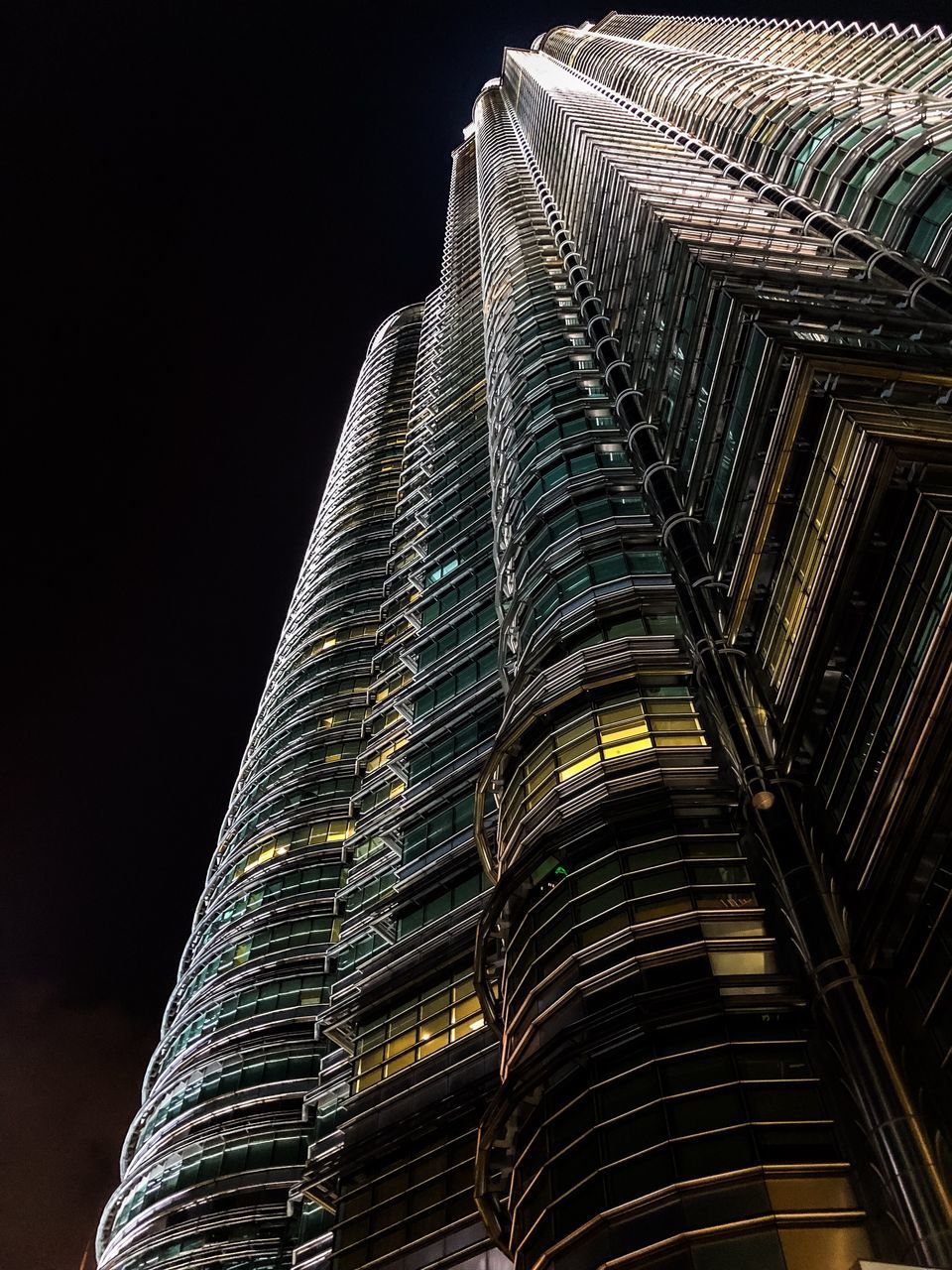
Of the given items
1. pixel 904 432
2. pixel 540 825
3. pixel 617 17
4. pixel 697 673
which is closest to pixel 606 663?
pixel 697 673

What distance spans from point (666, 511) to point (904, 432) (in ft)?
40.1

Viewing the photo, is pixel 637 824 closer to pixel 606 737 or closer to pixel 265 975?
pixel 606 737

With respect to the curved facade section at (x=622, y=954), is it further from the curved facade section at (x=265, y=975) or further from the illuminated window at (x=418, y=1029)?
the curved facade section at (x=265, y=975)

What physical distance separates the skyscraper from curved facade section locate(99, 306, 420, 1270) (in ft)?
0.84

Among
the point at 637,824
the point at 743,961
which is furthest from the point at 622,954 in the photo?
the point at 637,824

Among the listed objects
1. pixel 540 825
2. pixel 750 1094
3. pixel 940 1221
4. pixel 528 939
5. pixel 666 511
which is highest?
pixel 666 511

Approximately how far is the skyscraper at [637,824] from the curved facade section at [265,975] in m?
0.26

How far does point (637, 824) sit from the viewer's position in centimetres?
2731

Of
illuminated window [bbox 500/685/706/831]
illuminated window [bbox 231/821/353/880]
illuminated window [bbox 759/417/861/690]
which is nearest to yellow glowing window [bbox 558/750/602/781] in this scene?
illuminated window [bbox 500/685/706/831]

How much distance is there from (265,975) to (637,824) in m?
31.3

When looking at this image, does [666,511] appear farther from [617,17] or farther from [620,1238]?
[617,17]

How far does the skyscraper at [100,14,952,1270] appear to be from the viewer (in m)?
21.3

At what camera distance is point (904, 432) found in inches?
973

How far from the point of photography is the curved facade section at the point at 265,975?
143 ft
